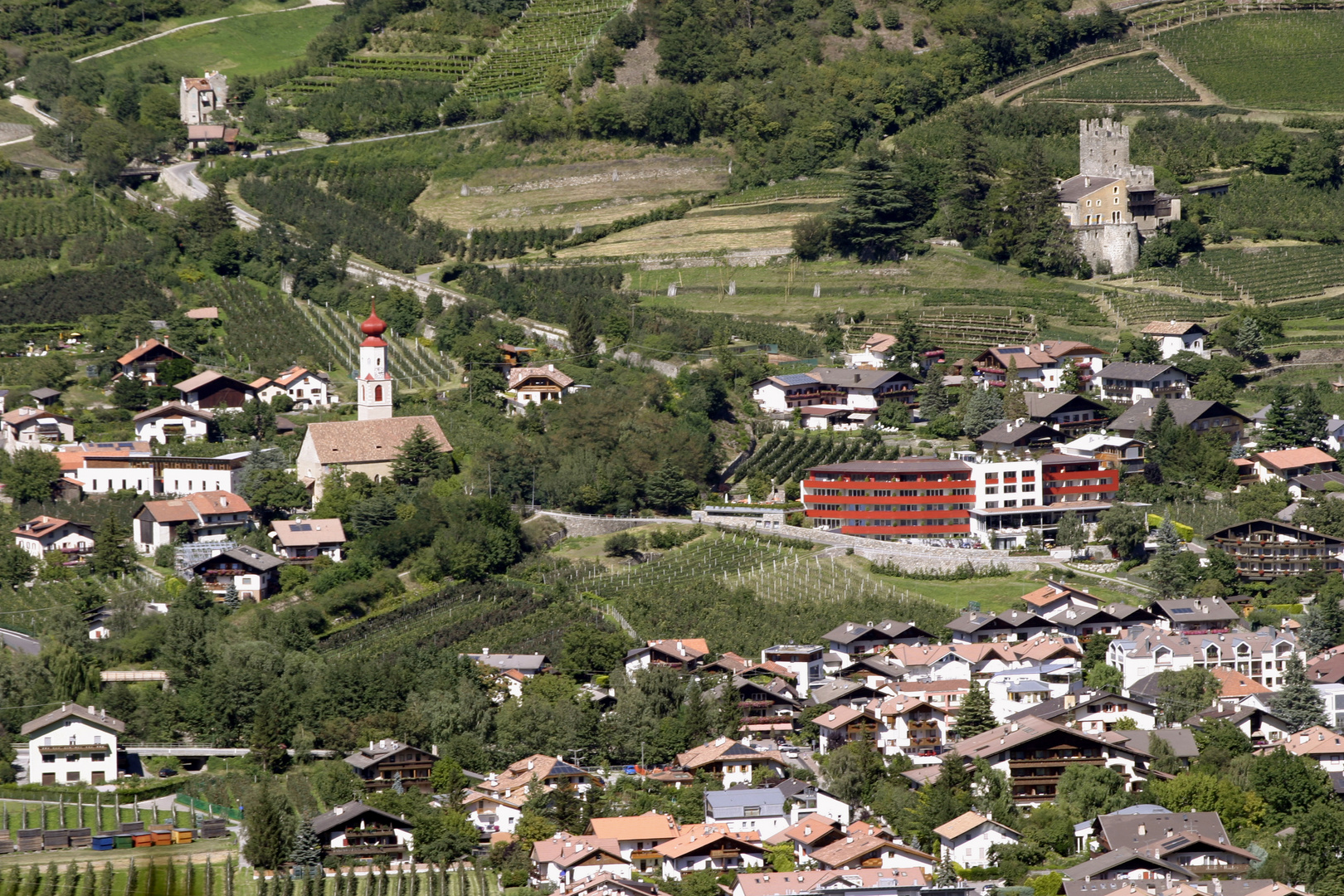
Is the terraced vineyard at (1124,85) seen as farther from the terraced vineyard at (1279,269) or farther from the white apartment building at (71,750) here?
the white apartment building at (71,750)

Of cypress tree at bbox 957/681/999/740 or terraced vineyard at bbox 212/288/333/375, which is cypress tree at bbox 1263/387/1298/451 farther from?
terraced vineyard at bbox 212/288/333/375

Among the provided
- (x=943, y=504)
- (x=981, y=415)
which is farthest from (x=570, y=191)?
(x=943, y=504)

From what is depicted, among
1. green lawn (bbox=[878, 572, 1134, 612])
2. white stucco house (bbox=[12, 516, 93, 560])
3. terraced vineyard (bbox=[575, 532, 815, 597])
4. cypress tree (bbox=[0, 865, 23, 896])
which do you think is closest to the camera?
cypress tree (bbox=[0, 865, 23, 896])

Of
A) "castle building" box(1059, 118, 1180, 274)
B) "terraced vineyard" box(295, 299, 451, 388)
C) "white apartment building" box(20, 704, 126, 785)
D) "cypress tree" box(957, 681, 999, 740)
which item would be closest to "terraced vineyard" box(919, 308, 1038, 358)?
"castle building" box(1059, 118, 1180, 274)

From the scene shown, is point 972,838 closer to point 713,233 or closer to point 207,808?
point 207,808

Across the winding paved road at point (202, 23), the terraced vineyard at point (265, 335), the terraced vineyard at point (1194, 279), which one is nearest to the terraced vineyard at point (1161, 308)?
the terraced vineyard at point (1194, 279)

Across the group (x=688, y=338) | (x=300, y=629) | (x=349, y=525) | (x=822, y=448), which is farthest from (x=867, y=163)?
(x=300, y=629)

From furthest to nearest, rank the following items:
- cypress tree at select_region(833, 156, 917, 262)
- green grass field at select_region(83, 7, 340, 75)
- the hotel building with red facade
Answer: green grass field at select_region(83, 7, 340, 75)
cypress tree at select_region(833, 156, 917, 262)
the hotel building with red facade
